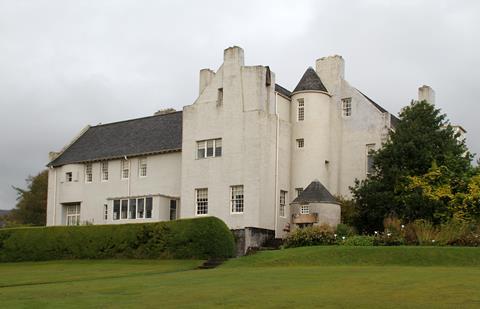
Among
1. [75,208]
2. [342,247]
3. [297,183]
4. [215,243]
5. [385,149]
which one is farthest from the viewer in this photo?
[75,208]

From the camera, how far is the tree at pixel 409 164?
4194 centimetres

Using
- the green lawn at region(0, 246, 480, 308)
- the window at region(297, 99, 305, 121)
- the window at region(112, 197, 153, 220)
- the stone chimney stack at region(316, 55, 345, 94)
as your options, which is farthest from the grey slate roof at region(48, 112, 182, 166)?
the green lawn at region(0, 246, 480, 308)

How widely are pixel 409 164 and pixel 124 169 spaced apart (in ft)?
73.8

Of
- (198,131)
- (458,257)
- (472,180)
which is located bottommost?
(458,257)

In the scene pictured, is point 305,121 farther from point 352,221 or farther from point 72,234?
point 72,234

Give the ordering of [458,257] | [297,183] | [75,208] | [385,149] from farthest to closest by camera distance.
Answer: [75,208] → [297,183] → [385,149] → [458,257]

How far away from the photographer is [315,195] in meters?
44.4

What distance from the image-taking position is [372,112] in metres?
49.5

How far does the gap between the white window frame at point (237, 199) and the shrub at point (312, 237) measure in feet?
22.5

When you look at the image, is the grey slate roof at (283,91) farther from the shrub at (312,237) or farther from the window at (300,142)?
the shrub at (312,237)

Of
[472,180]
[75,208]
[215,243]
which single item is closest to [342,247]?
[215,243]

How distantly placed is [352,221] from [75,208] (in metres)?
23.9

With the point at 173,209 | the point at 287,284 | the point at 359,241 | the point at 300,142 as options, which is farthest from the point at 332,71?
the point at 287,284

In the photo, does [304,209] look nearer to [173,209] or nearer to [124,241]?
[173,209]
